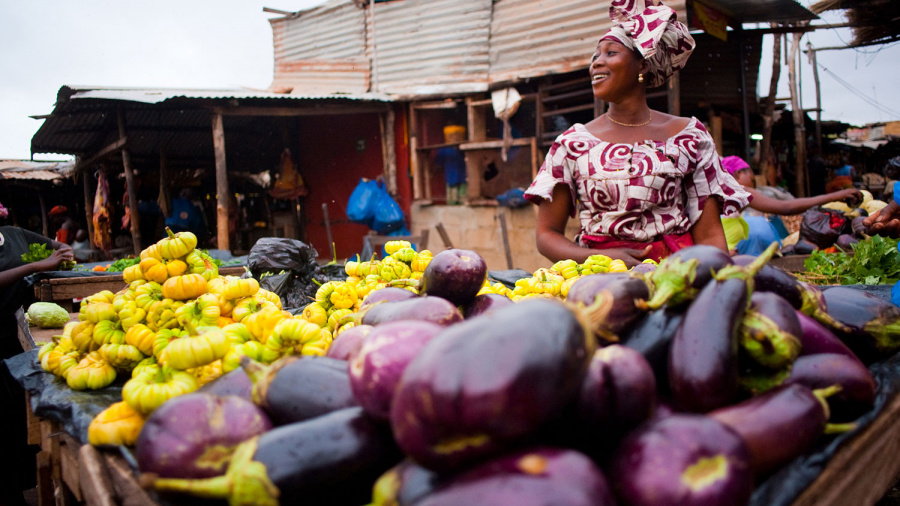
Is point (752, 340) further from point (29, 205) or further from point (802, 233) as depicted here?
point (29, 205)

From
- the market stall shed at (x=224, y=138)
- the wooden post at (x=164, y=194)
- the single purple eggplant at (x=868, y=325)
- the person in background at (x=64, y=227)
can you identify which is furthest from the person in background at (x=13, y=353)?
the person in background at (x=64, y=227)

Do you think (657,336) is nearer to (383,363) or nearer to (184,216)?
(383,363)

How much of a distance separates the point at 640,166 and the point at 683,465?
2.21 metres

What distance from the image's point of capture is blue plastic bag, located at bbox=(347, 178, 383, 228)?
8891 millimetres

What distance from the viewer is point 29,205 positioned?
19.2 m

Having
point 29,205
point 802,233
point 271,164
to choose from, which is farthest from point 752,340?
point 29,205

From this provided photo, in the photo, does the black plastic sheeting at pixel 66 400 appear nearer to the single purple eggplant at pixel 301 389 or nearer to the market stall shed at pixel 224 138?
the single purple eggplant at pixel 301 389

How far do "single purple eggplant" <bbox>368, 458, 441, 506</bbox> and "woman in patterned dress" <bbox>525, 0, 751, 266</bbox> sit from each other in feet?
A: 6.75

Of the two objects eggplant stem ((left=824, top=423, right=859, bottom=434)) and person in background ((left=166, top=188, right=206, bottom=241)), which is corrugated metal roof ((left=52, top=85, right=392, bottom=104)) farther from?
eggplant stem ((left=824, top=423, right=859, bottom=434))

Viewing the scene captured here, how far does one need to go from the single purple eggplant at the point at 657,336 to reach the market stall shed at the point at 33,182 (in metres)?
18.2

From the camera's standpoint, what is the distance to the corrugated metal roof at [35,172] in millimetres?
14824

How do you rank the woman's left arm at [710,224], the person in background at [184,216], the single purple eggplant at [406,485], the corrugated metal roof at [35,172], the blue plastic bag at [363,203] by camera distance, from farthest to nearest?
the corrugated metal roof at [35,172] < the person in background at [184,216] < the blue plastic bag at [363,203] < the woman's left arm at [710,224] < the single purple eggplant at [406,485]

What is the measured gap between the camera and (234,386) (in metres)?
1.23

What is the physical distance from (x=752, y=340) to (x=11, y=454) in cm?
574
